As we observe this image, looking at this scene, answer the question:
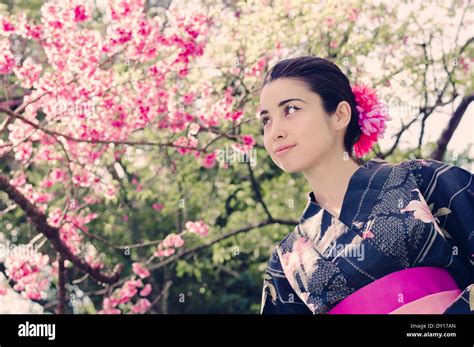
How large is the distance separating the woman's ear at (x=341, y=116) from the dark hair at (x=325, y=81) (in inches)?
0.7

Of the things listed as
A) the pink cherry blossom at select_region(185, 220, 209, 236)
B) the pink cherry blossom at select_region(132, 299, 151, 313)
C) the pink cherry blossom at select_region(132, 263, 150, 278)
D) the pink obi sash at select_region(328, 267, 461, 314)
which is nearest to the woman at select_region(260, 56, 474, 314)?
the pink obi sash at select_region(328, 267, 461, 314)

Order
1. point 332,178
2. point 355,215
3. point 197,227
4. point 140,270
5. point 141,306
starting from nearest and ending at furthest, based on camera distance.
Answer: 1. point 355,215
2. point 332,178
3. point 197,227
4. point 140,270
5. point 141,306

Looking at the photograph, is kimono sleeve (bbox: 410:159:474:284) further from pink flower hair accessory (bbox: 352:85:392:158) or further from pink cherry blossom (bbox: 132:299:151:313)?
pink cherry blossom (bbox: 132:299:151:313)

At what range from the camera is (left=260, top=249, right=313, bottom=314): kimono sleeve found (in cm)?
248

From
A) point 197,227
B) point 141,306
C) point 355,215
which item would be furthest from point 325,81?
point 141,306

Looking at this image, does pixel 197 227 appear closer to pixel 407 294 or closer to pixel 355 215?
pixel 355 215

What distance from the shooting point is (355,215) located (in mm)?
2371

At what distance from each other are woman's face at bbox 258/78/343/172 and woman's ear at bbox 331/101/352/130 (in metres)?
0.02

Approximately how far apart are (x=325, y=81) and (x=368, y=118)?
0.72 ft

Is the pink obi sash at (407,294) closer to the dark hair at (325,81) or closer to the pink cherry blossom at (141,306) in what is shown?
the dark hair at (325,81)

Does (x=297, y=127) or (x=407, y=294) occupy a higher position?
(x=297, y=127)
